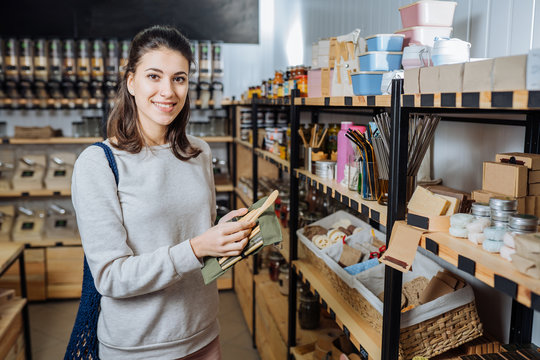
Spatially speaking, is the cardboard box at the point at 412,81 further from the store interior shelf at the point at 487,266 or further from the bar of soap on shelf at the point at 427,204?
the store interior shelf at the point at 487,266

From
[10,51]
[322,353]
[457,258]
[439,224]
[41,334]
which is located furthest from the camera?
[10,51]

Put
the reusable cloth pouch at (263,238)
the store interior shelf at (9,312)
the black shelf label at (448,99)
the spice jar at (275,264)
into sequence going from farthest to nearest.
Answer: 1. the spice jar at (275,264)
2. the store interior shelf at (9,312)
3. the reusable cloth pouch at (263,238)
4. the black shelf label at (448,99)

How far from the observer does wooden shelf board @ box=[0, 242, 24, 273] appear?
9.00 feet

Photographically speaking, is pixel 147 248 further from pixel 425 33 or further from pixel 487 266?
pixel 425 33

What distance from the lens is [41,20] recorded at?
472 centimetres

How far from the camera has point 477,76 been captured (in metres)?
1.03

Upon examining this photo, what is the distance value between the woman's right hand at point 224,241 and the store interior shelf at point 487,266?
50 cm

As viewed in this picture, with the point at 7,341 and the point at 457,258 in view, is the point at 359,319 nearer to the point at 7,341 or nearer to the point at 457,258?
the point at 457,258

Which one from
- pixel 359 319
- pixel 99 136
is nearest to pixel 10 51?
pixel 99 136

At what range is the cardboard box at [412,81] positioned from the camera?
49.4 inches

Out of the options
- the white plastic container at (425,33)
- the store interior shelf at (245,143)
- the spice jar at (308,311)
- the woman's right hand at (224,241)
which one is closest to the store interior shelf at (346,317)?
the spice jar at (308,311)

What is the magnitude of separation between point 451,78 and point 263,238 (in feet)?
2.13

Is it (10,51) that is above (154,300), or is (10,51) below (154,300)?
above

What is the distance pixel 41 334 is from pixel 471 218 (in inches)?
146
